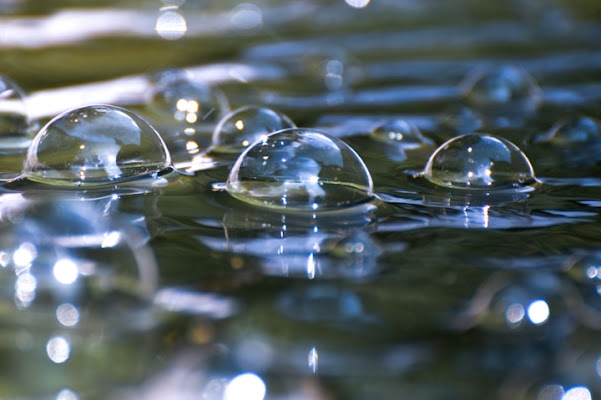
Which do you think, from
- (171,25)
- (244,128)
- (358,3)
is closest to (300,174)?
(244,128)

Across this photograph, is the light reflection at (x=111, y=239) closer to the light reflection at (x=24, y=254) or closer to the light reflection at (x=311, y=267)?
the light reflection at (x=24, y=254)

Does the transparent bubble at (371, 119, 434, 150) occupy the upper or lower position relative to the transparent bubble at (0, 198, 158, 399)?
lower

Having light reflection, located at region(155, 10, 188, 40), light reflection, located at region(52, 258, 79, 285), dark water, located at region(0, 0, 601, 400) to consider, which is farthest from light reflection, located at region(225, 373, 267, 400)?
light reflection, located at region(155, 10, 188, 40)

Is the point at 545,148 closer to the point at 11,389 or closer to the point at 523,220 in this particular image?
the point at 523,220

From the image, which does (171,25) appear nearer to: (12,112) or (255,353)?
(12,112)

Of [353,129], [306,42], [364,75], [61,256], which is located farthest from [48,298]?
[306,42]

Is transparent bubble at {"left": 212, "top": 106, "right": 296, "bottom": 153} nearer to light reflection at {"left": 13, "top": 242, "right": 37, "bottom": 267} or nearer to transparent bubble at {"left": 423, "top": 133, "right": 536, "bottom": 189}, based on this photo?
transparent bubble at {"left": 423, "top": 133, "right": 536, "bottom": 189}

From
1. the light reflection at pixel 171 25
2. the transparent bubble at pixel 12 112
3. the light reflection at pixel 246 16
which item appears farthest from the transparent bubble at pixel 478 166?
the light reflection at pixel 246 16
